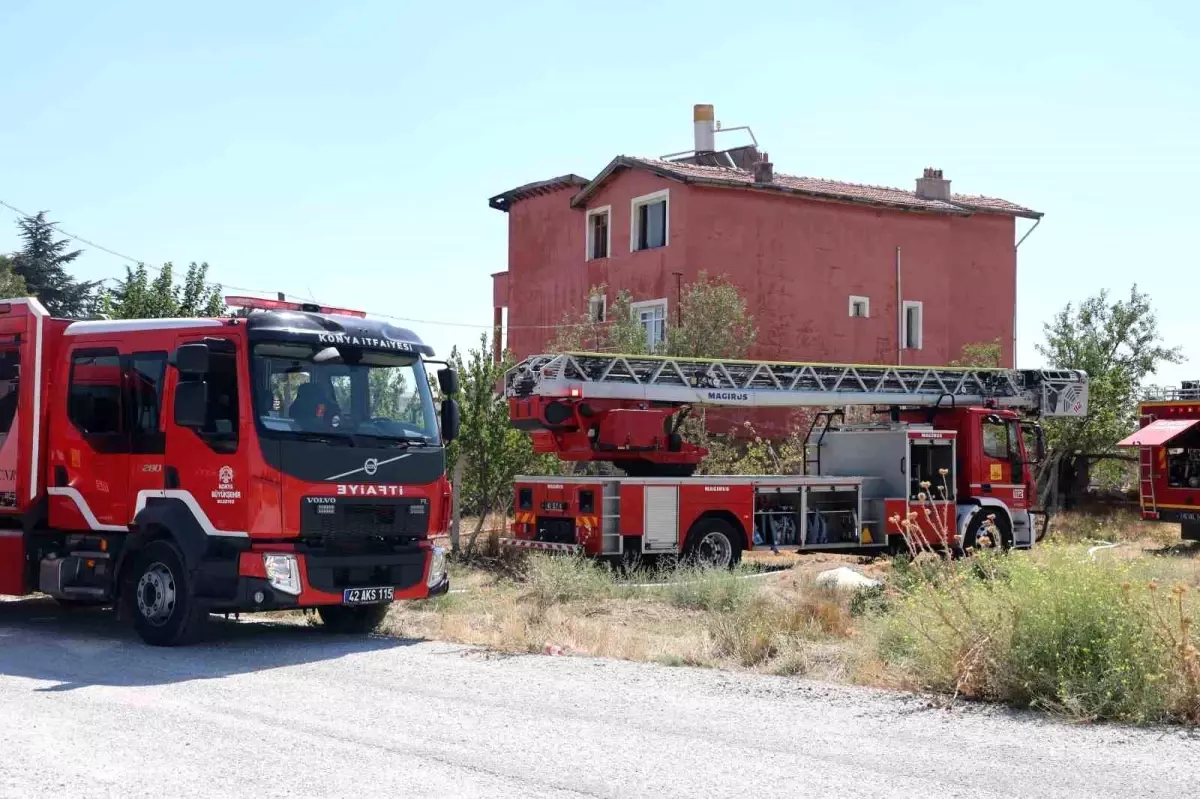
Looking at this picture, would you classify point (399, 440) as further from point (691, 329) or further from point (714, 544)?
point (691, 329)

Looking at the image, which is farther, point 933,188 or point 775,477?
point 933,188

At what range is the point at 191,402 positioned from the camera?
10672mm

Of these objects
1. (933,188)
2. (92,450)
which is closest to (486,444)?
(92,450)

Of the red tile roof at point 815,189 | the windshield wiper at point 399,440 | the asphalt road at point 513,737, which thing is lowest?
the asphalt road at point 513,737

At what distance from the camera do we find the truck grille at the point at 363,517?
11.2 m

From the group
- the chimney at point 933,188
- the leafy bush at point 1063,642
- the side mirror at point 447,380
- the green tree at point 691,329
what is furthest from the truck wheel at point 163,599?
the chimney at point 933,188

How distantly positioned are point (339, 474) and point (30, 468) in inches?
130

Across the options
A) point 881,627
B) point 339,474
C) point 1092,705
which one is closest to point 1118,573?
point 1092,705

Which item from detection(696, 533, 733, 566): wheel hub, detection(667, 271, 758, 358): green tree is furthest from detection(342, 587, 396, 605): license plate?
detection(667, 271, 758, 358): green tree

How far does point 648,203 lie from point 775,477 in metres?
15.9

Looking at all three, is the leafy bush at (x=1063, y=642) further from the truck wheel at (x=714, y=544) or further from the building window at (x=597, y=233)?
the building window at (x=597, y=233)

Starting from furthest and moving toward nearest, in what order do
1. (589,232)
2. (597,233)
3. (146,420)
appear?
(597,233) → (589,232) → (146,420)

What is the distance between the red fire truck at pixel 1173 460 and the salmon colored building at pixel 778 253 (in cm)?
947

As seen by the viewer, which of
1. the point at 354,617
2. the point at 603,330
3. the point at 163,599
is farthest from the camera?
the point at 603,330
